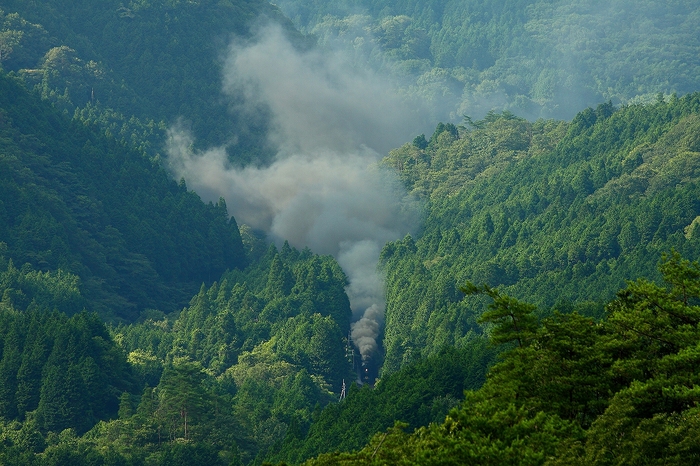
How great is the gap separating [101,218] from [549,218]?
4520 centimetres

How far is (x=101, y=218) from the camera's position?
166m

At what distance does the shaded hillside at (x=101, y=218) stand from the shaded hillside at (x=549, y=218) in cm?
2166

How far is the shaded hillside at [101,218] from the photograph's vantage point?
153625 mm

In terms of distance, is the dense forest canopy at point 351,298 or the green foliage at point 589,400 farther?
the dense forest canopy at point 351,298

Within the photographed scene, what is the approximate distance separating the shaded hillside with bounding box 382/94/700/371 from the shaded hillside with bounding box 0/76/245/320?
853 inches

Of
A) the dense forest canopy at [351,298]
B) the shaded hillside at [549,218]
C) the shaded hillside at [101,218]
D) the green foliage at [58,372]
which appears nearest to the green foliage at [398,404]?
the dense forest canopy at [351,298]

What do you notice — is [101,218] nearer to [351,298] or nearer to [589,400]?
[351,298]

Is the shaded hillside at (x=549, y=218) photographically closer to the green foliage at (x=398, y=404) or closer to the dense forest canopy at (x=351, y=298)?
the dense forest canopy at (x=351, y=298)

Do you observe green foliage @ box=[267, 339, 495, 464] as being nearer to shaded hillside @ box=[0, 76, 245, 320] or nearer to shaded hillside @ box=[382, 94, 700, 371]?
shaded hillside @ box=[382, 94, 700, 371]

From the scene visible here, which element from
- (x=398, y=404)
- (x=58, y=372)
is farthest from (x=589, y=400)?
(x=58, y=372)

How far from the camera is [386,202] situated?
19300cm

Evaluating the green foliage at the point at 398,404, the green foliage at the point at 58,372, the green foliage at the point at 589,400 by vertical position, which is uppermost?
the green foliage at the point at 58,372

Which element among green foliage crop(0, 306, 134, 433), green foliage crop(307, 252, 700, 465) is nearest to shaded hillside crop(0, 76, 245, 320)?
green foliage crop(0, 306, 134, 433)

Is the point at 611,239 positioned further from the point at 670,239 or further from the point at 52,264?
the point at 52,264
